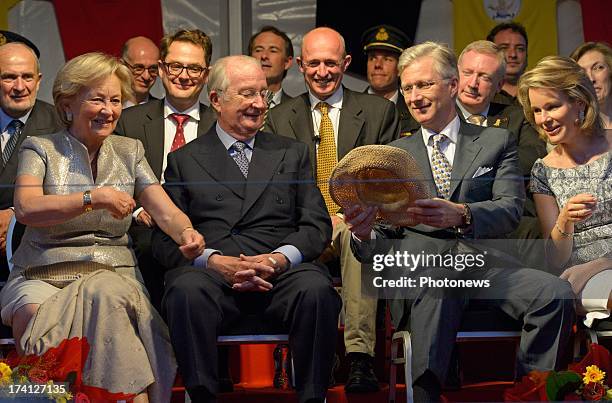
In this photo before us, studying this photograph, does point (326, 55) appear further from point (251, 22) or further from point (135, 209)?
point (135, 209)

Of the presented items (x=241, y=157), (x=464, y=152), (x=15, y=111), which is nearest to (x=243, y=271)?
(x=241, y=157)

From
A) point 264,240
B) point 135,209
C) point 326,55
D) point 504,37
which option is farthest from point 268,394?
point 504,37

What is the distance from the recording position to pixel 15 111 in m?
4.69

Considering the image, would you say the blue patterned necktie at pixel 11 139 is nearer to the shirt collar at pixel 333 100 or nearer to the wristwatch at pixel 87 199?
the wristwatch at pixel 87 199

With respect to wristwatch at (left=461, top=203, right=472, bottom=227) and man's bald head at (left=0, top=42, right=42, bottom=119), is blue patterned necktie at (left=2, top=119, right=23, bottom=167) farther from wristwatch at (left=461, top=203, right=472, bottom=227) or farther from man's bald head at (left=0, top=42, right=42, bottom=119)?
wristwatch at (left=461, top=203, right=472, bottom=227)

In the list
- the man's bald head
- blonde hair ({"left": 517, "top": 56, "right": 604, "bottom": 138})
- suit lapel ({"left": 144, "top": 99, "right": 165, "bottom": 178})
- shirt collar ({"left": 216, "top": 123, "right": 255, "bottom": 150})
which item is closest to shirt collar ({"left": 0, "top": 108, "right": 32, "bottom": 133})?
the man's bald head

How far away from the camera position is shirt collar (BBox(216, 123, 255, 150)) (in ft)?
14.6

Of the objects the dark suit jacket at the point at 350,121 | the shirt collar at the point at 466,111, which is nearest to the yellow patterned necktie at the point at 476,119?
the shirt collar at the point at 466,111

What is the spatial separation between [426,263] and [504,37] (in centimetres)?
183

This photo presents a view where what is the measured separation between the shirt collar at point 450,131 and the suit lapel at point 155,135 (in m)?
0.95

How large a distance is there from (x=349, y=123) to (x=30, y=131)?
4.00 feet

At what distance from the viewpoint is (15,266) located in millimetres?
4234

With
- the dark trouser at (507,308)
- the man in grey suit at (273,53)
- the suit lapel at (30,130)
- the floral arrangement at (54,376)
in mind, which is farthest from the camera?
the man in grey suit at (273,53)

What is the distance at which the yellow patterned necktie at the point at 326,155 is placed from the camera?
4.13 meters
